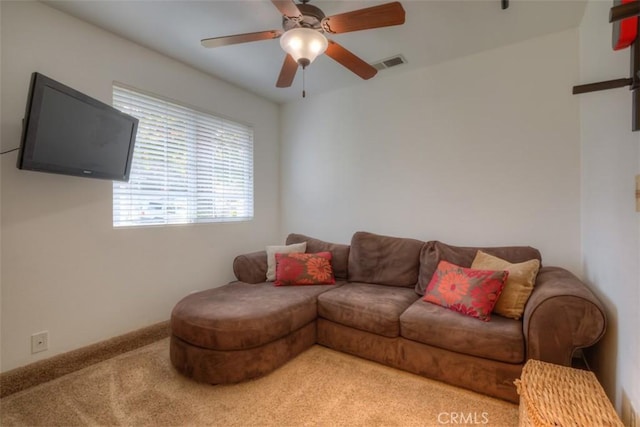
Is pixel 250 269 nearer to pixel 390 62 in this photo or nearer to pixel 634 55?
pixel 390 62

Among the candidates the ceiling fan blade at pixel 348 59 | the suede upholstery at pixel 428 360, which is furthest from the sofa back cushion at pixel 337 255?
the ceiling fan blade at pixel 348 59

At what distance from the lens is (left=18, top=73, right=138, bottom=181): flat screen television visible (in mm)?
1735

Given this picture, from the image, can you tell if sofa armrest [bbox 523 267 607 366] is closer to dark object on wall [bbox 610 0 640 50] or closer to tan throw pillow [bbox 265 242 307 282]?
dark object on wall [bbox 610 0 640 50]

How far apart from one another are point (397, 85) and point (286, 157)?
1.68 meters

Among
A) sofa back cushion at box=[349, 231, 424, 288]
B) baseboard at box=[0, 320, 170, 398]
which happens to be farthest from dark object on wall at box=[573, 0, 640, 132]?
baseboard at box=[0, 320, 170, 398]

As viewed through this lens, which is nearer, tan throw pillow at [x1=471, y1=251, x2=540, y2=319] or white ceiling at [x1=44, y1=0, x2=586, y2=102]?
tan throw pillow at [x1=471, y1=251, x2=540, y2=319]

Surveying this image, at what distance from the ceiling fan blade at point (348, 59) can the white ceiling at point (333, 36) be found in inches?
15.4

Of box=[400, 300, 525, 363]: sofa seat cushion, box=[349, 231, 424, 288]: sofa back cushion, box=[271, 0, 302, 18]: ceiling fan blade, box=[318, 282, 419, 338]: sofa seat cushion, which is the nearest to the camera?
box=[271, 0, 302, 18]: ceiling fan blade

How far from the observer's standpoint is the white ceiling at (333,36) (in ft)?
6.84

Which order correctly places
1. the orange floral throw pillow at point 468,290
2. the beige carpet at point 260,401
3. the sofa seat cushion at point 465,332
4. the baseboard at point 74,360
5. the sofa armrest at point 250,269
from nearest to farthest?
the beige carpet at point 260,401 → the sofa seat cushion at point 465,332 → the baseboard at point 74,360 → the orange floral throw pillow at point 468,290 → the sofa armrest at point 250,269

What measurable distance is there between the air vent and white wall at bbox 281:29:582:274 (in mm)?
133

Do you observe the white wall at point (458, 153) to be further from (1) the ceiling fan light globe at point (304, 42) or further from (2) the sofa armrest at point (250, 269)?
(1) the ceiling fan light globe at point (304, 42)

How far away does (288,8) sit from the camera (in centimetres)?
158

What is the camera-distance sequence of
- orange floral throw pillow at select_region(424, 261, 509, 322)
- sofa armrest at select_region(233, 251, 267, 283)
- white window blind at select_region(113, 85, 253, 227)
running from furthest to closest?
sofa armrest at select_region(233, 251, 267, 283), white window blind at select_region(113, 85, 253, 227), orange floral throw pillow at select_region(424, 261, 509, 322)
